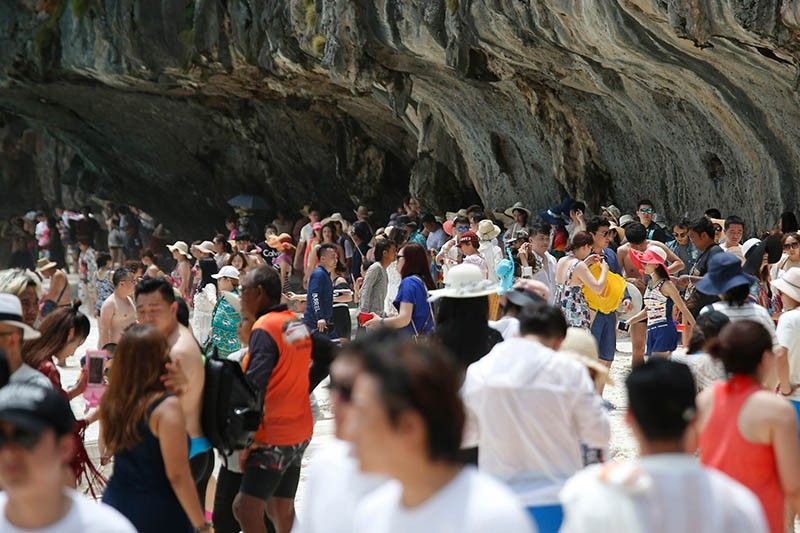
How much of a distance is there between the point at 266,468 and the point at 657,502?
3224 millimetres

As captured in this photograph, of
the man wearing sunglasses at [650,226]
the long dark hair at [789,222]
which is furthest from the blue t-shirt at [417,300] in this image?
the man wearing sunglasses at [650,226]

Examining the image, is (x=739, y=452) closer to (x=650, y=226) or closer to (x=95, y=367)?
(x=95, y=367)

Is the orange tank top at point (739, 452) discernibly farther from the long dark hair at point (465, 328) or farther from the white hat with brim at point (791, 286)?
the white hat with brim at point (791, 286)

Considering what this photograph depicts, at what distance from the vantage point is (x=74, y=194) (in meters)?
29.4

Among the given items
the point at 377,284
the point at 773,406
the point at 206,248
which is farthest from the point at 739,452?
the point at 206,248

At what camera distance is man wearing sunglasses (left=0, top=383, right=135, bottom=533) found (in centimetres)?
314

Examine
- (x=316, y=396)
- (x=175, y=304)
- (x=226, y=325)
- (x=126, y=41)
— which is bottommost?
(x=316, y=396)

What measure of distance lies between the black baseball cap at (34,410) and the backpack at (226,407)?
6.71 ft

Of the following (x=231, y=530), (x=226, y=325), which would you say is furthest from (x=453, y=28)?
(x=231, y=530)

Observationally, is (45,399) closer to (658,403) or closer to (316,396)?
(658,403)

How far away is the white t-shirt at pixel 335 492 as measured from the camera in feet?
11.3

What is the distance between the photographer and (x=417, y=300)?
26.0 feet

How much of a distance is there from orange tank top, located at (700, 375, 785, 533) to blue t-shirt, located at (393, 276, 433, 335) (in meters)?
3.77

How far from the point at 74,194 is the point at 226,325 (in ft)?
67.5
